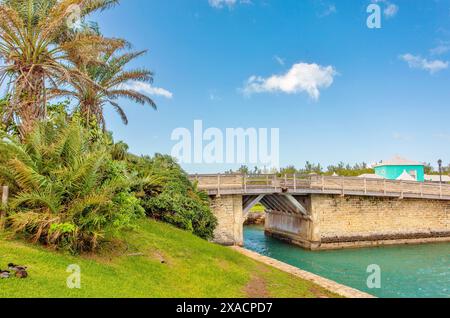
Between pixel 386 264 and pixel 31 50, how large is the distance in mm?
18390

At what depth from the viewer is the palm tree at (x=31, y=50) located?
952 cm

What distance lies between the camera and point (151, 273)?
22.6ft

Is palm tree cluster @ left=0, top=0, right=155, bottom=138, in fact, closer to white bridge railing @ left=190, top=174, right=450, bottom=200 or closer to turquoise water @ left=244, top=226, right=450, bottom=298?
white bridge railing @ left=190, top=174, right=450, bottom=200

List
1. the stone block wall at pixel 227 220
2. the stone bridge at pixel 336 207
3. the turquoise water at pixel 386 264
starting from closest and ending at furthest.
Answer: the turquoise water at pixel 386 264
the stone block wall at pixel 227 220
the stone bridge at pixel 336 207

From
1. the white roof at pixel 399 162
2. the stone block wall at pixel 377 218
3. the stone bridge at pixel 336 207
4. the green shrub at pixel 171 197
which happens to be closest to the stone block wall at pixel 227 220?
the stone bridge at pixel 336 207

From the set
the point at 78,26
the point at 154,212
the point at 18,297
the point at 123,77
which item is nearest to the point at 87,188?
the point at 18,297

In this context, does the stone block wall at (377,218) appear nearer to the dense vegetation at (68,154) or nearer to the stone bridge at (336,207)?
the stone bridge at (336,207)

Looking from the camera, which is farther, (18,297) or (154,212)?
(154,212)

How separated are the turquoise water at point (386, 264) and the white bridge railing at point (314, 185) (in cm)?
370

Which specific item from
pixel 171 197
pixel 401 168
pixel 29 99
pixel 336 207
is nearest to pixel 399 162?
pixel 401 168

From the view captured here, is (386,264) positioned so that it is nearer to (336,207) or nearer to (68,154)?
(336,207)
